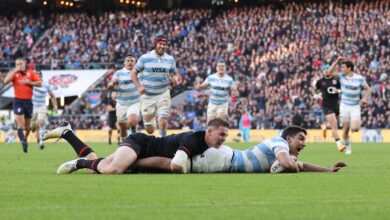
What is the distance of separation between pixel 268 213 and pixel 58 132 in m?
6.57

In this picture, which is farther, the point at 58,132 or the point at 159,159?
the point at 58,132

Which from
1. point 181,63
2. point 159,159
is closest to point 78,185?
point 159,159

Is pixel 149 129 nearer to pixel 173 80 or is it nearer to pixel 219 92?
pixel 173 80

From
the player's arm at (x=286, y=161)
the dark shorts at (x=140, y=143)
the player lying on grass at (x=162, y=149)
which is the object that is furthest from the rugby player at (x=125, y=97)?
the player's arm at (x=286, y=161)

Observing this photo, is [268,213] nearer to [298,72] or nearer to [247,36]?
[298,72]

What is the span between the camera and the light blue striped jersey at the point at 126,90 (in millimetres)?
23609

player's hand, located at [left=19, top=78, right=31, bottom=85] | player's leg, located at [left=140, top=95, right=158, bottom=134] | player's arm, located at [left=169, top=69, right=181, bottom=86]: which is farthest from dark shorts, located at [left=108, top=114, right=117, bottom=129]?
player's arm, located at [left=169, top=69, right=181, bottom=86]

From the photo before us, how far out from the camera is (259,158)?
40.7 ft

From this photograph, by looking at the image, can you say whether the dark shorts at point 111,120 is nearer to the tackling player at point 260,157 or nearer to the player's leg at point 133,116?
the player's leg at point 133,116

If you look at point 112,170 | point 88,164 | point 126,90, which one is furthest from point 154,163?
point 126,90

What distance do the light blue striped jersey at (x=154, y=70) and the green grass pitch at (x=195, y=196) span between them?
8300 mm

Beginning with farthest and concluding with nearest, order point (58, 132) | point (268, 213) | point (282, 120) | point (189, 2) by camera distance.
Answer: point (189, 2)
point (282, 120)
point (58, 132)
point (268, 213)

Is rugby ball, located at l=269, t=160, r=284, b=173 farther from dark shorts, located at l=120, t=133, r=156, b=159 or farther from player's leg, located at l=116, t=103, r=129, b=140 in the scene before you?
player's leg, located at l=116, t=103, r=129, b=140

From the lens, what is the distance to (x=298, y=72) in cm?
4653
